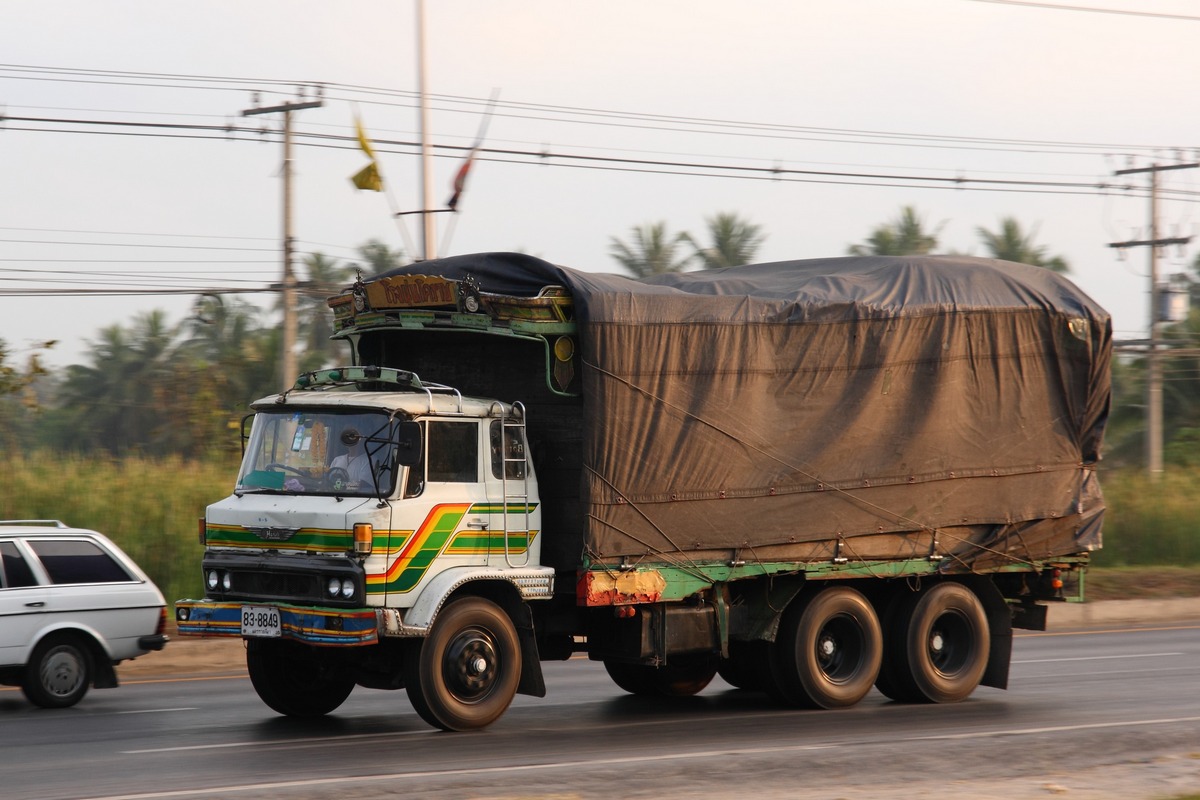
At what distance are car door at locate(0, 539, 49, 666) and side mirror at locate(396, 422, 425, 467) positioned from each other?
360 centimetres

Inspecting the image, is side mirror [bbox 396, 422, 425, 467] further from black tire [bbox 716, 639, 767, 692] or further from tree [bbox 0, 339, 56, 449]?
tree [bbox 0, 339, 56, 449]

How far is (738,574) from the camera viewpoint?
11.3m

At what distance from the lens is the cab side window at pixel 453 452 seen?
33.5 ft

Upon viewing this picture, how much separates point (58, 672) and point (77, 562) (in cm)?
92

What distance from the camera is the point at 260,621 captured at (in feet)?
32.5

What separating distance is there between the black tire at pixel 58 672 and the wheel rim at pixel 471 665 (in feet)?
11.6

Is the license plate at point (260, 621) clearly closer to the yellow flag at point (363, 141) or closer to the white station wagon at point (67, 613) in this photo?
the white station wagon at point (67, 613)

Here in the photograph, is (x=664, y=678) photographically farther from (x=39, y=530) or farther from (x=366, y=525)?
(x=39, y=530)

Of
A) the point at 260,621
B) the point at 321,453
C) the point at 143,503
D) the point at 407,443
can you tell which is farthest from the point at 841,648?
the point at 143,503

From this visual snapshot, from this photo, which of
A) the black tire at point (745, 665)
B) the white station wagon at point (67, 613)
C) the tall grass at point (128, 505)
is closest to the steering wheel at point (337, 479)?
the white station wagon at point (67, 613)

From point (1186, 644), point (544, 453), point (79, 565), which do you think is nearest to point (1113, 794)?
point (544, 453)

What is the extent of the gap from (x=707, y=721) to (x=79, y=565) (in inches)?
207

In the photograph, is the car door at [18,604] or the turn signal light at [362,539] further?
the car door at [18,604]

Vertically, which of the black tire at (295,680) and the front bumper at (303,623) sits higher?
the front bumper at (303,623)
